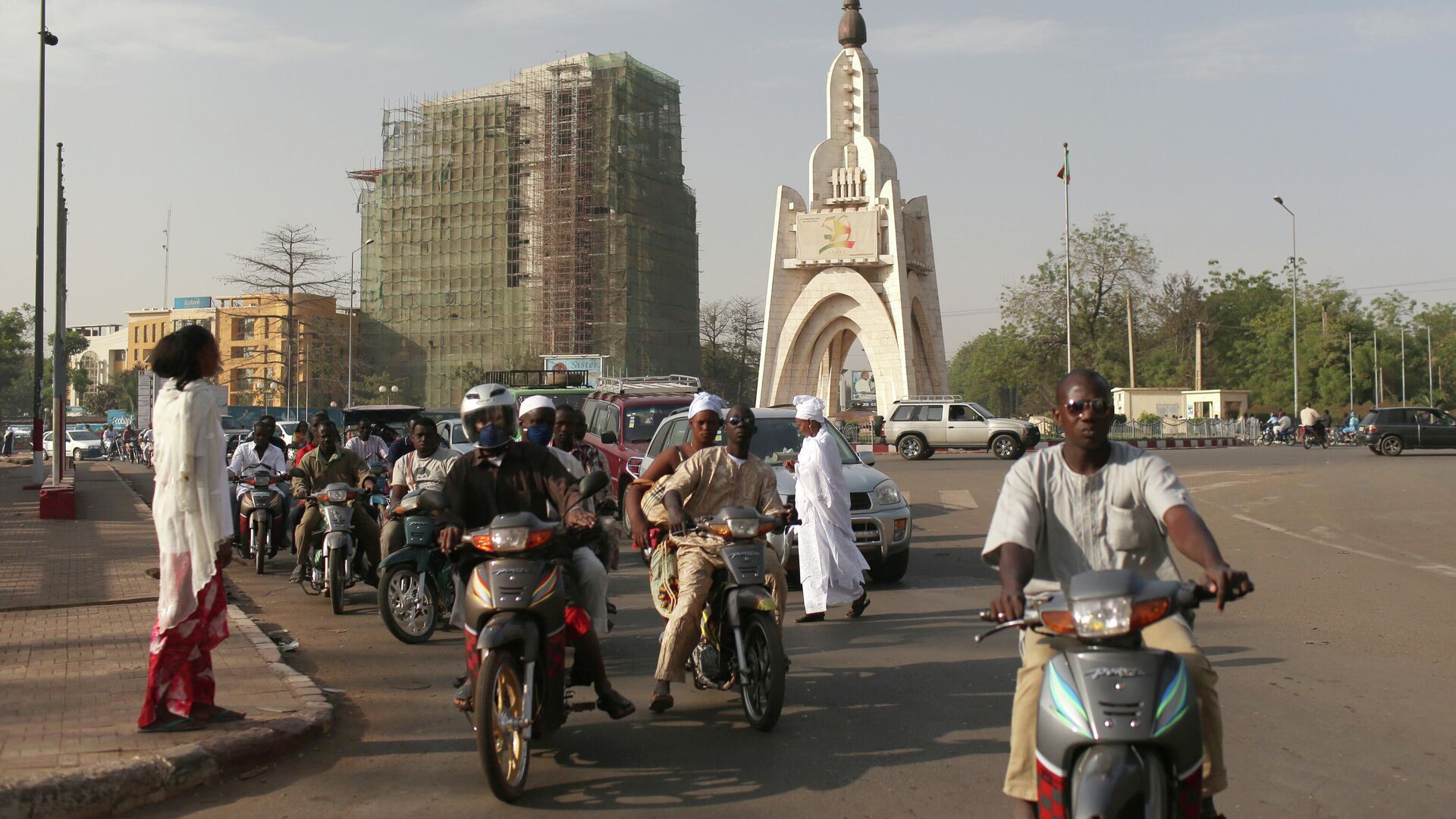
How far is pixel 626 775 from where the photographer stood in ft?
17.2

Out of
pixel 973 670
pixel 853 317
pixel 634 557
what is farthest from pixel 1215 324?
pixel 973 670

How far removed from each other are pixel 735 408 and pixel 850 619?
10.2ft

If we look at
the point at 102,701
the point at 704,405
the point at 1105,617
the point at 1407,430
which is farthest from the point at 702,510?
the point at 1407,430

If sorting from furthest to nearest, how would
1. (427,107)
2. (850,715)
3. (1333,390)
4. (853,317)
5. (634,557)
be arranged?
(427,107) → (1333,390) → (853,317) → (634,557) → (850,715)

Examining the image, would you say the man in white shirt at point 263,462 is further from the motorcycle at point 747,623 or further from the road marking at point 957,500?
the road marking at point 957,500

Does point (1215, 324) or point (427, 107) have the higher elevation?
point (427, 107)

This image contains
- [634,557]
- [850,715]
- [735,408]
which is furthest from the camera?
[634,557]

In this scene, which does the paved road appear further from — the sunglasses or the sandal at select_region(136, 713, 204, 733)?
the sunglasses

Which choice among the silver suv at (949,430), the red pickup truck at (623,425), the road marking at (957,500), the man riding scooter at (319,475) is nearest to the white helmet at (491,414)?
the man riding scooter at (319,475)

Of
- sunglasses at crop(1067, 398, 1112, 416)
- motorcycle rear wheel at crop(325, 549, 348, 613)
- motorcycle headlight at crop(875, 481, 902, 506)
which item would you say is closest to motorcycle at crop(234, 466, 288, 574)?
motorcycle rear wheel at crop(325, 549, 348, 613)

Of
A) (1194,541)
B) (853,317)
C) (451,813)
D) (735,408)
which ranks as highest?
(853,317)

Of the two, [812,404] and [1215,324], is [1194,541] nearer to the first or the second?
[812,404]

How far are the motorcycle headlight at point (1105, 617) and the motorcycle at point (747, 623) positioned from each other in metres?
2.59

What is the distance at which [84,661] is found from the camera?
7.39 meters
